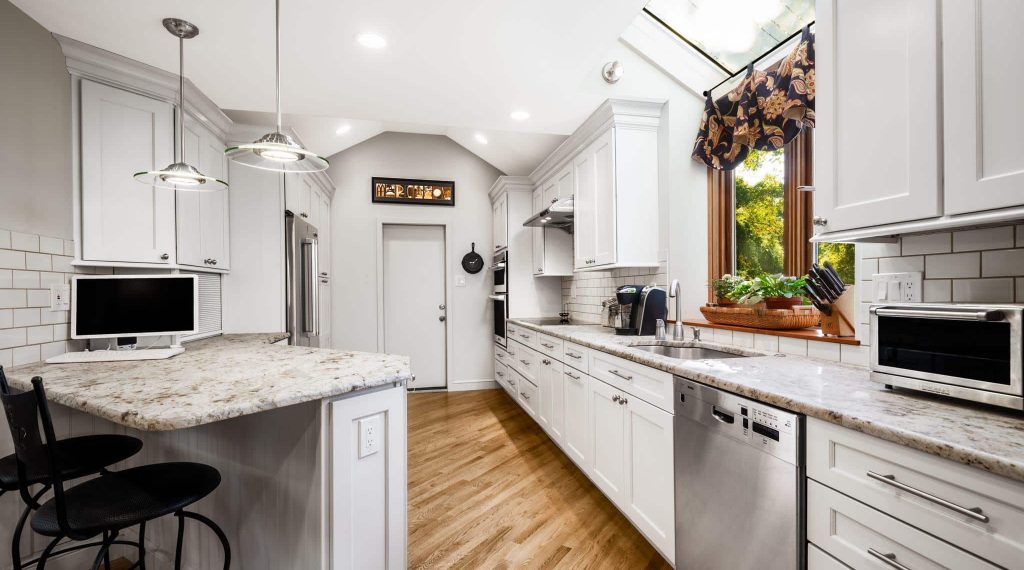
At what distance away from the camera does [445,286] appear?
5.09 meters

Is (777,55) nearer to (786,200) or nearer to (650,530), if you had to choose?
(786,200)

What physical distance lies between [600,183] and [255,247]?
2538 mm

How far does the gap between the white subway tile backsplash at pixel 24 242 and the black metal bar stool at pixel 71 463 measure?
0.70m

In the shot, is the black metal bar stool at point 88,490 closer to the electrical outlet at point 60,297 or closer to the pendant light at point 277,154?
the pendant light at point 277,154

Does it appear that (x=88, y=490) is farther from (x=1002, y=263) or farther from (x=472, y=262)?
(x=472, y=262)

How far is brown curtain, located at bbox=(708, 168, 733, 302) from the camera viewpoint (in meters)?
2.72

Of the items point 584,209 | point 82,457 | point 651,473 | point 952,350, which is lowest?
point 651,473

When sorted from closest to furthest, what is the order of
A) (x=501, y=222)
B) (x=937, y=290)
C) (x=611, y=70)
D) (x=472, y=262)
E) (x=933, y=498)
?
(x=933, y=498) < (x=937, y=290) < (x=611, y=70) < (x=501, y=222) < (x=472, y=262)

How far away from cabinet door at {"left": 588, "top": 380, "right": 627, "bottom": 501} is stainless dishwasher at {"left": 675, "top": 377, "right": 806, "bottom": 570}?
446 millimetres

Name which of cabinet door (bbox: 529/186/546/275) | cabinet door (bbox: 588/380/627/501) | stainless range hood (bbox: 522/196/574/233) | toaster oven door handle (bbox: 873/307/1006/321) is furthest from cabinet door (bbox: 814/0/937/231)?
cabinet door (bbox: 529/186/546/275)

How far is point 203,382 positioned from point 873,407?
1.93 meters

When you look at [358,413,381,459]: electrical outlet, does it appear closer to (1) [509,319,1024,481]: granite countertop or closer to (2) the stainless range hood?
(1) [509,319,1024,481]: granite countertop

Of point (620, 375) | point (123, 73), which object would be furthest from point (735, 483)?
point (123, 73)

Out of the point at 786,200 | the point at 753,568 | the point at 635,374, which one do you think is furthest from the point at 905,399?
the point at 786,200
